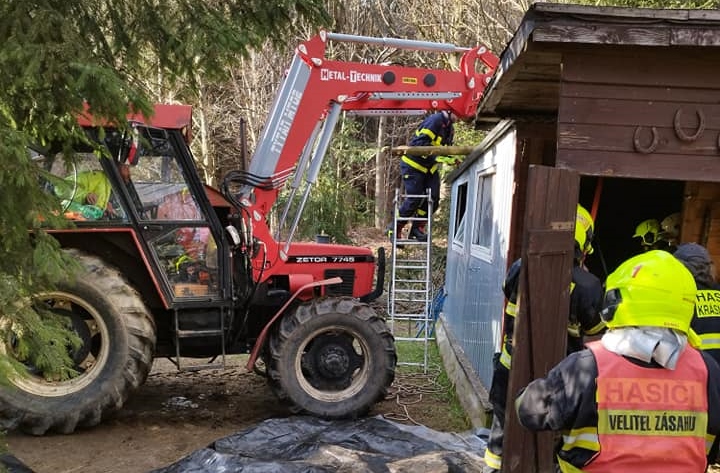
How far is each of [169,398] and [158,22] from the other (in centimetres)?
413

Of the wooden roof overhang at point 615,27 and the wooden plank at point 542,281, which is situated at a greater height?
the wooden roof overhang at point 615,27

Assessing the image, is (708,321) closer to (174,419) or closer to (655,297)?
(655,297)

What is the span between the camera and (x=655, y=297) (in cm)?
177

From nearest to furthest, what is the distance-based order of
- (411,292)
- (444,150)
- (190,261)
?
(190,261)
(444,150)
(411,292)

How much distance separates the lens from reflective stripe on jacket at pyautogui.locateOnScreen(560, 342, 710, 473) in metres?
1.80

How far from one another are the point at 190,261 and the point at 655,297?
4.19m

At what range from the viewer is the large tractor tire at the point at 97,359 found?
475 centimetres

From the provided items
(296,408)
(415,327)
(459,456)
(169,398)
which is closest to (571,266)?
(459,456)

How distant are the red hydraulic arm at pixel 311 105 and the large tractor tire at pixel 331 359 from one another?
0.67 m

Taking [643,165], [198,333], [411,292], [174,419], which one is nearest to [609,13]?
[643,165]

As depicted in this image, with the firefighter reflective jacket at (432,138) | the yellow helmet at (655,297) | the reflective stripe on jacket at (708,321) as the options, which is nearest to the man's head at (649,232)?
the reflective stripe on jacket at (708,321)

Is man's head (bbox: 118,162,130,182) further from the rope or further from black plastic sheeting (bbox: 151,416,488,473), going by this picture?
the rope

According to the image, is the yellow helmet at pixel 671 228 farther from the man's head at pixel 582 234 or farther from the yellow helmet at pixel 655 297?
the yellow helmet at pixel 655 297

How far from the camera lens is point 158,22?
10.1ft
